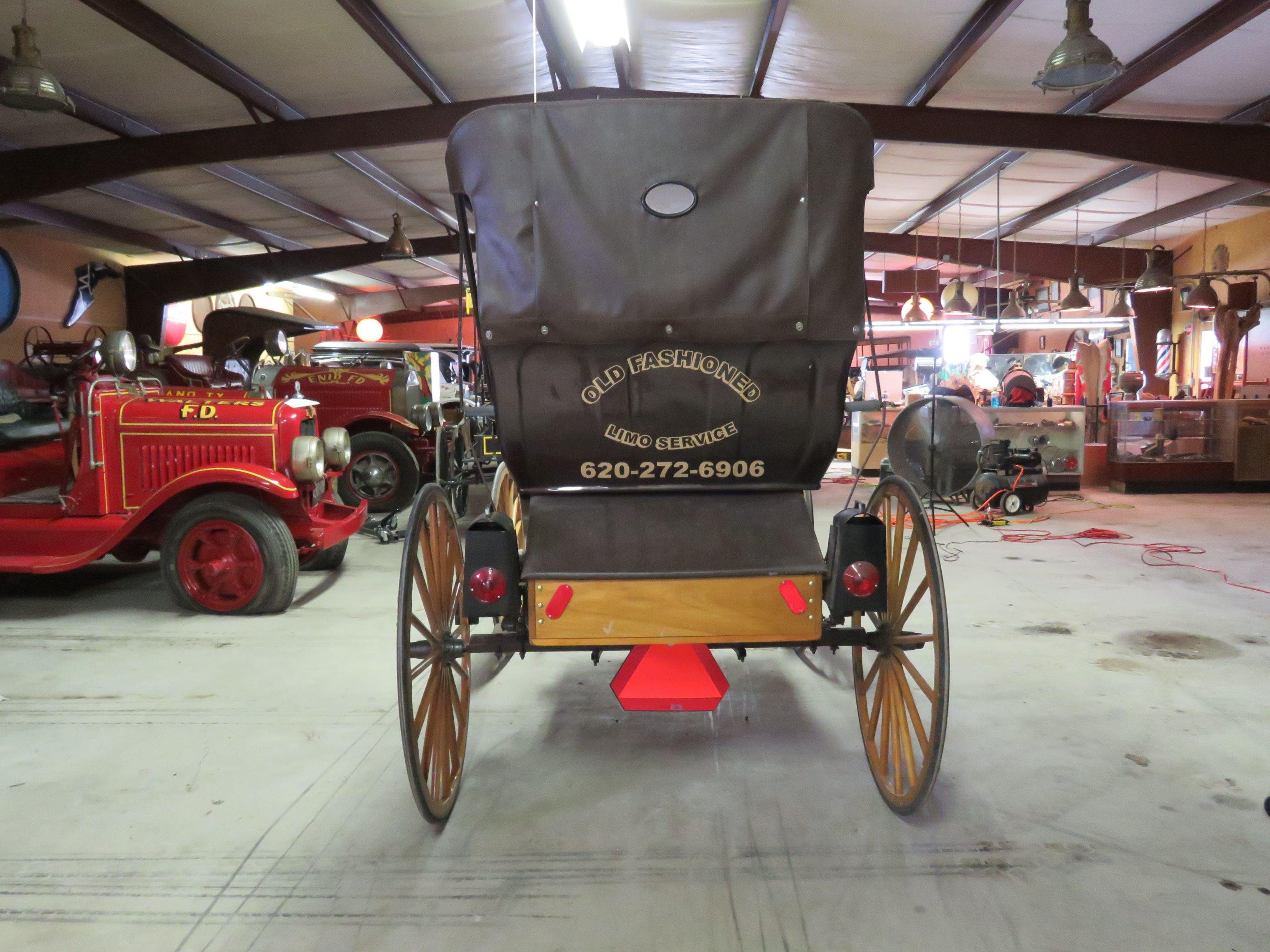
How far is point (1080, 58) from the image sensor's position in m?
4.57

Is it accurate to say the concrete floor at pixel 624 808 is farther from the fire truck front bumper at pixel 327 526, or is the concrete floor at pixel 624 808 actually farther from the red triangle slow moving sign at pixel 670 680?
the fire truck front bumper at pixel 327 526

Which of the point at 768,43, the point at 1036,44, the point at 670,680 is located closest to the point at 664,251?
the point at 670,680

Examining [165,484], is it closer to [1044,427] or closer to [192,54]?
[192,54]

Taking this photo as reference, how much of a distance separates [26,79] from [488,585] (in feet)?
16.0

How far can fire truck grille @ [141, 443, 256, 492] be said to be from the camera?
4574 millimetres

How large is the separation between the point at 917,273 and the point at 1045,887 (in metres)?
16.1

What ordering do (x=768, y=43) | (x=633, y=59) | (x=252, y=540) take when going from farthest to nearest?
(x=633, y=59) → (x=768, y=43) → (x=252, y=540)

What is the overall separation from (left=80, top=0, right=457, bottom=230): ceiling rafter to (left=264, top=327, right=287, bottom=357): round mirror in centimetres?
193

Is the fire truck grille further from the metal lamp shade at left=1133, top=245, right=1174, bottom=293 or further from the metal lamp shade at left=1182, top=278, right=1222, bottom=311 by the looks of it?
the metal lamp shade at left=1182, top=278, right=1222, bottom=311

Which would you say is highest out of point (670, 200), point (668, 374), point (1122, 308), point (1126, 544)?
point (1122, 308)

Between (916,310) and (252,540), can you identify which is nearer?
(252,540)

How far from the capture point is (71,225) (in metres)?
10.1

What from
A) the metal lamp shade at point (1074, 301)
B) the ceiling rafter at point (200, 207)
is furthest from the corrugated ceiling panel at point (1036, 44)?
the ceiling rafter at point (200, 207)

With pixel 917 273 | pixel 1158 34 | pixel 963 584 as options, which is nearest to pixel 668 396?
pixel 963 584
